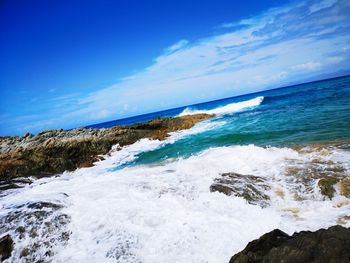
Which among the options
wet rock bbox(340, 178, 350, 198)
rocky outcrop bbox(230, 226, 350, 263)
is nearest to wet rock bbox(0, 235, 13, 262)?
rocky outcrop bbox(230, 226, 350, 263)

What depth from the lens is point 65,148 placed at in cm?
2145

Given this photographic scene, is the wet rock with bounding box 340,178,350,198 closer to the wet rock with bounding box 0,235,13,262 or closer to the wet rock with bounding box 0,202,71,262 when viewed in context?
the wet rock with bounding box 0,202,71,262

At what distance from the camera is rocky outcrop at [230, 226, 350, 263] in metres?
3.21

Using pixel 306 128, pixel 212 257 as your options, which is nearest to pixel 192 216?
pixel 212 257

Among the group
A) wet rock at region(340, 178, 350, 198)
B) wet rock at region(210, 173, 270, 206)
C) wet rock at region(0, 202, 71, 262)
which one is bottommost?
wet rock at region(340, 178, 350, 198)

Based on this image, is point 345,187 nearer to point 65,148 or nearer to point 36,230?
point 36,230

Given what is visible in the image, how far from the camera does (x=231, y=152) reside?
41.3ft

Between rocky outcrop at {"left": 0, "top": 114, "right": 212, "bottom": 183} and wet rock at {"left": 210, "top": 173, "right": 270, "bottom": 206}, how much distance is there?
13084mm

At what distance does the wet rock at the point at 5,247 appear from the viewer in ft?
19.1

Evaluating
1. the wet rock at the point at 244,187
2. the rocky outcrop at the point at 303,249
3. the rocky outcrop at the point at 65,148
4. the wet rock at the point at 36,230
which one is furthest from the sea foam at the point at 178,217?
the rocky outcrop at the point at 65,148

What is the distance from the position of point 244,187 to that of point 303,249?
438cm

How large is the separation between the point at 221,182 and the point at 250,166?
212 cm

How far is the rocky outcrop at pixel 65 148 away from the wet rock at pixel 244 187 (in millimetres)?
13084

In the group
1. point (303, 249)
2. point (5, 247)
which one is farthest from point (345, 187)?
point (5, 247)
